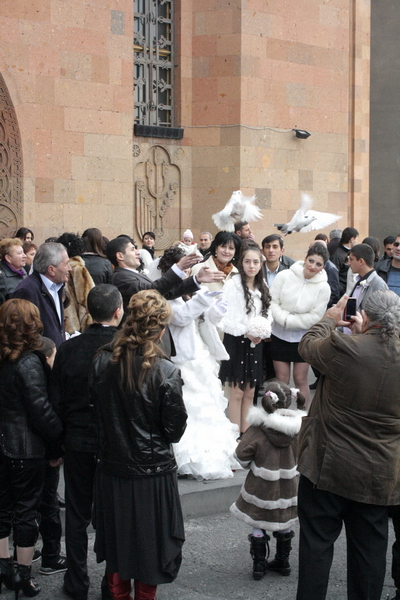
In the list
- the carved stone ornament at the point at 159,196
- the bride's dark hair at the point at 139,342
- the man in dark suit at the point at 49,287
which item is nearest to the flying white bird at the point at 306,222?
the carved stone ornament at the point at 159,196

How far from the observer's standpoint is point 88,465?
421cm

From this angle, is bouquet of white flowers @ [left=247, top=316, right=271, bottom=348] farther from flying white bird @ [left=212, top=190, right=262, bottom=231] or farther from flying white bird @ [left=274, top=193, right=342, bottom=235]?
flying white bird @ [left=274, top=193, right=342, bottom=235]

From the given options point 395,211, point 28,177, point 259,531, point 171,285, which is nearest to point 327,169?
point 28,177

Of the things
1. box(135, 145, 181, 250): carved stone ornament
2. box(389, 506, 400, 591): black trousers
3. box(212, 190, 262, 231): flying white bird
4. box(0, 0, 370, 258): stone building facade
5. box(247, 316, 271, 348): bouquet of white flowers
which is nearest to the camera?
box(389, 506, 400, 591): black trousers

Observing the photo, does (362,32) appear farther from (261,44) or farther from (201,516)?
(201,516)

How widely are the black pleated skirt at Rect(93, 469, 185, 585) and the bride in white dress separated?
2.10m

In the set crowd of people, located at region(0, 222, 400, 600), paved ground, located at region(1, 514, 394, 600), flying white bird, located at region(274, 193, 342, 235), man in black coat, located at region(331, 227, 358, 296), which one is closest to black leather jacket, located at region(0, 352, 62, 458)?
A: crowd of people, located at region(0, 222, 400, 600)

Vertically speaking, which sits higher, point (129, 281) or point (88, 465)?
point (129, 281)

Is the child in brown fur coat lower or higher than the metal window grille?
lower

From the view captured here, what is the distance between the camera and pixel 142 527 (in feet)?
12.4

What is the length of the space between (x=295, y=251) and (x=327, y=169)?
6.07 feet

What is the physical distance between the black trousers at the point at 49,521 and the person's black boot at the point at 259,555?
1165 mm

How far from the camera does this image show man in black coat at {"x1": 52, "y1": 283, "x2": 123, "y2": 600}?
4137 millimetres

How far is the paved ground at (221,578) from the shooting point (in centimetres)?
437
